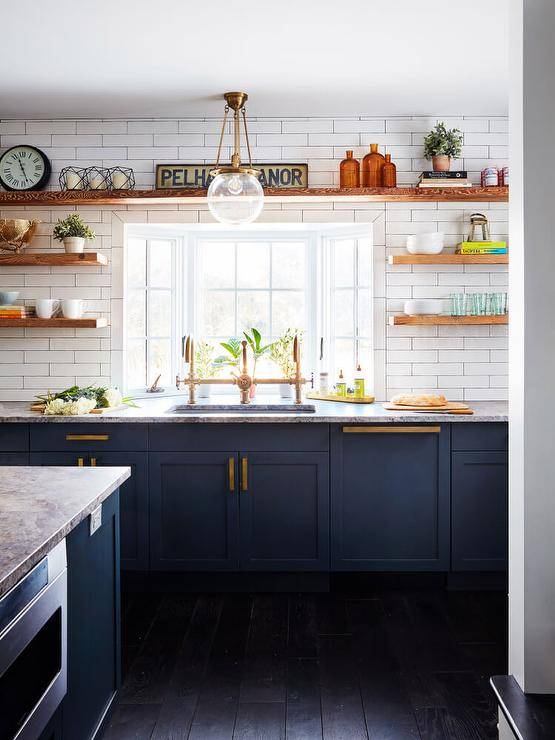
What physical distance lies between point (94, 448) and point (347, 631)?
65.0 inches

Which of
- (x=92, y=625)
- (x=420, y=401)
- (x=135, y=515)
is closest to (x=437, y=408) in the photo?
(x=420, y=401)

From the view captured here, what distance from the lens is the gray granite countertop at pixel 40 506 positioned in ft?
4.60

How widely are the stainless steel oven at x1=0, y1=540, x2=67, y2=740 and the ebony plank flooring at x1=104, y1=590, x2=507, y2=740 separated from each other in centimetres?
81

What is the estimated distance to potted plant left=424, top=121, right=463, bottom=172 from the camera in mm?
3947

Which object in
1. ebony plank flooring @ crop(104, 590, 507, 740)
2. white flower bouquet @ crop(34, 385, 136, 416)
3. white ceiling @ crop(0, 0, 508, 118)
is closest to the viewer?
ebony plank flooring @ crop(104, 590, 507, 740)

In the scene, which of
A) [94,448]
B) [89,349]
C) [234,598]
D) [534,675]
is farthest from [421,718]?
[89,349]

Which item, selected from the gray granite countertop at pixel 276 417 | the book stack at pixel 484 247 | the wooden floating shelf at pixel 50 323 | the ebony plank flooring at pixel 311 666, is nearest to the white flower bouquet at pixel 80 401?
the gray granite countertop at pixel 276 417

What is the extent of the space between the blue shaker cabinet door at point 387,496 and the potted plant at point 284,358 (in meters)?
0.79

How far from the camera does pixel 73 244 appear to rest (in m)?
3.96

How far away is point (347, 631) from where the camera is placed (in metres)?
2.97

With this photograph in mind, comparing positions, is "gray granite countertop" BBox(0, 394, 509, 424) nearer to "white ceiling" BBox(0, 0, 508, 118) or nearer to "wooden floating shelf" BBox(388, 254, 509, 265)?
"wooden floating shelf" BBox(388, 254, 509, 265)

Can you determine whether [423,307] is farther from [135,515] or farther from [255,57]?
[135,515]

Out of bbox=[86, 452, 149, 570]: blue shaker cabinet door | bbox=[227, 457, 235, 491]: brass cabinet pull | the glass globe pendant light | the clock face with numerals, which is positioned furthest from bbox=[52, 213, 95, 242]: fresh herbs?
bbox=[227, 457, 235, 491]: brass cabinet pull

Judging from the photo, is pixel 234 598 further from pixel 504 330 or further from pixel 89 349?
pixel 504 330
